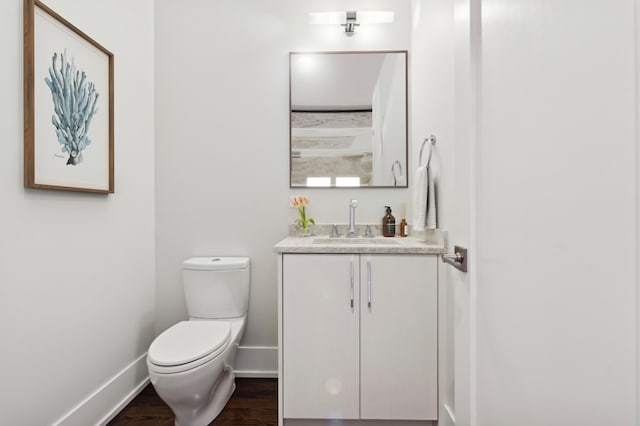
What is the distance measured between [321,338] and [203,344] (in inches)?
21.5

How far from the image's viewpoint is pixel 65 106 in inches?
58.3

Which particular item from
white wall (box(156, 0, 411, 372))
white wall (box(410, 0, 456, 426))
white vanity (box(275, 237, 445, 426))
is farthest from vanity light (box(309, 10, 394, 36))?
white vanity (box(275, 237, 445, 426))

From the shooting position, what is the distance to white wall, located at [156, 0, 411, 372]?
87.2 inches

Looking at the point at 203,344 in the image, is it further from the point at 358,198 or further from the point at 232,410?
the point at 358,198

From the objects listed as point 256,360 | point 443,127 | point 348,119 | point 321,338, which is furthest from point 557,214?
point 256,360

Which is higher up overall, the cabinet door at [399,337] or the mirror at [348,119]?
the mirror at [348,119]

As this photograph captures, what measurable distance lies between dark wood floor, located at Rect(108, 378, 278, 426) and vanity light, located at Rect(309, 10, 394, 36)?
2273 millimetres

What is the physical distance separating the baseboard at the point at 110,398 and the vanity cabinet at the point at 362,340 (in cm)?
90

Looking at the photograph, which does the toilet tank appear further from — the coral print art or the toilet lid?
the coral print art

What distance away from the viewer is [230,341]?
69.8 inches

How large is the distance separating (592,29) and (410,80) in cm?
182

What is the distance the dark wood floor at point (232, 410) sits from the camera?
1722mm

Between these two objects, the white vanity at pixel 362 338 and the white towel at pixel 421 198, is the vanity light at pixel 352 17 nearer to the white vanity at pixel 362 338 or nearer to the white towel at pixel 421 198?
the white towel at pixel 421 198

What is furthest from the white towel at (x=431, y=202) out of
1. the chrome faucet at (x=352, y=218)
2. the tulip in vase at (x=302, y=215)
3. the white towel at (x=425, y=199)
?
the tulip in vase at (x=302, y=215)
